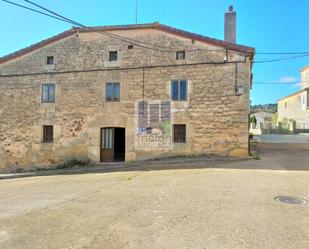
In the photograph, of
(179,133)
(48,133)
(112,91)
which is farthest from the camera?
(48,133)

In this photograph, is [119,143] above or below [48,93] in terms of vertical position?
below

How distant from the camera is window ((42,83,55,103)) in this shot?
14.3 metres

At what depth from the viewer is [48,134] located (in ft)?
47.0

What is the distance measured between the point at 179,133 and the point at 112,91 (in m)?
4.23

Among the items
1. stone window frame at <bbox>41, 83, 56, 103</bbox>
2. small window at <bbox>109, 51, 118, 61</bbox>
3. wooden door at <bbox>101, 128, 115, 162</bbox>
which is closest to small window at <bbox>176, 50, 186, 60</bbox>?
small window at <bbox>109, 51, 118, 61</bbox>

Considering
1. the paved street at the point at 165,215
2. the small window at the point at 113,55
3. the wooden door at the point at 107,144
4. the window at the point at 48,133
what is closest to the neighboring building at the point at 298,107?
the small window at the point at 113,55

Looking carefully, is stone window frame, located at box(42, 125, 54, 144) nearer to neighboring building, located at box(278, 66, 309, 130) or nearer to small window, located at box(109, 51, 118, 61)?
small window, located at box(109, 51, 118, 61)

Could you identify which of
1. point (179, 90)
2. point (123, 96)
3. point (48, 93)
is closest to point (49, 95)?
point (48, 93)

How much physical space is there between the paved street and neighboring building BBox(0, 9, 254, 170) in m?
4.77

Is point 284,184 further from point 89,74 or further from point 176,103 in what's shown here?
point 89,74

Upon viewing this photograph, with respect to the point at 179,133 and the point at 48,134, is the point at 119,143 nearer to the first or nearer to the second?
the point at 179,133

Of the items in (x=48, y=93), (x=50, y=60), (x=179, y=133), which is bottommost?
(x=179, y=133)

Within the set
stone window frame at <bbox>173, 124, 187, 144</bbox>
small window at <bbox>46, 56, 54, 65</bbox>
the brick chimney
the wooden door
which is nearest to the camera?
stone window frame at <bbox>173, 124, 187, 144</bbox>

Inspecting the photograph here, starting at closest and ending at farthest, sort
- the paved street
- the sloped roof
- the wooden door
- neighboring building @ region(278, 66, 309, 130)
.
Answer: the paved street
the sloped roof
the wooden door
neighboring building @ region(278, 66, 309, 130)
